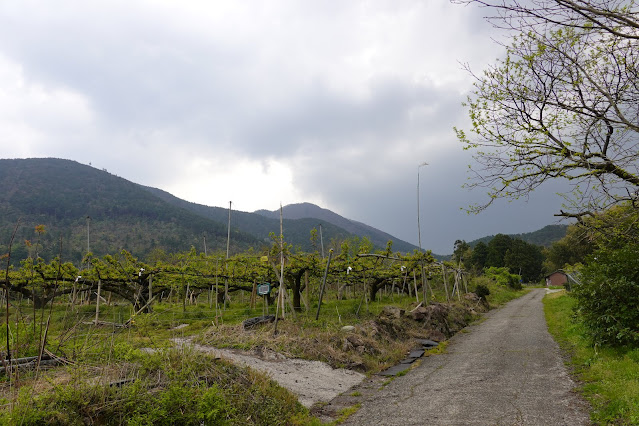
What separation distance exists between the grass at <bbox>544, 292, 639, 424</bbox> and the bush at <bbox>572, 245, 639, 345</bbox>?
39 centimetres

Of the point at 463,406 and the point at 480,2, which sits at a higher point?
the point at 480,2

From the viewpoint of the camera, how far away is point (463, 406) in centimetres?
707

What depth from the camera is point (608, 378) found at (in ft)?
25.0

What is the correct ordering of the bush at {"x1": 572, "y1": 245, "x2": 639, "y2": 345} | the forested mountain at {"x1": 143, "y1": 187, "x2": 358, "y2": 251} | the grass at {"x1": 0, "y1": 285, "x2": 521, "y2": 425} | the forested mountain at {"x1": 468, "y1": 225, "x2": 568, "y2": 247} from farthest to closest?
the forested mountain at {"x1": 143, "y1": 187, "x2": 358, "y2": 251}
the forested mountain at {"x1": 468, "y1": 225, "x2": 568, "y2": 247}
the bush at {"x1": 572, "y1": 245, "x2": 639, "y2": 345}
the grass at {"x1": 0, "y1": 285, "x2": 521, "y2": 425}

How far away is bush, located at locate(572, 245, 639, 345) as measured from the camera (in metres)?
8.90

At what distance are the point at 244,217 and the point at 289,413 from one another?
618ft

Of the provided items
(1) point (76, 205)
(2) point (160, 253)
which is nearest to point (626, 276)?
(2) point (160, 253)

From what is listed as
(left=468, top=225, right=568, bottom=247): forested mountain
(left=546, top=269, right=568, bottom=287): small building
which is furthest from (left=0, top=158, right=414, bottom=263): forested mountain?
(left=468, top=225, right=568, bottom=247): forested mountain

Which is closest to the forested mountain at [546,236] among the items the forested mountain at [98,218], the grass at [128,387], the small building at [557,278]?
the small building at [557,278]

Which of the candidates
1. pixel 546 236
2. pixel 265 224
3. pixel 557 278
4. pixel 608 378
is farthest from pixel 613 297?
pixel 265 224

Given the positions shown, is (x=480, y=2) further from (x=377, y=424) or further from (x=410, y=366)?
(x=410, y=366)

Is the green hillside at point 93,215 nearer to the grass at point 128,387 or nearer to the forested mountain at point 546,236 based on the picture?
the grass at point 128,387

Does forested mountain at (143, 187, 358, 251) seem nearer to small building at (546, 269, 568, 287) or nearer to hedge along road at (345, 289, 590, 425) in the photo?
small building at (546, 269, 568, 287)

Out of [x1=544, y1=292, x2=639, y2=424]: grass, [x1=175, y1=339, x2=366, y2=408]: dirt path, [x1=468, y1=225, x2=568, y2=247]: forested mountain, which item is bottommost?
[x1=175, y1=339, x2=366, y2=408]: dirt path
